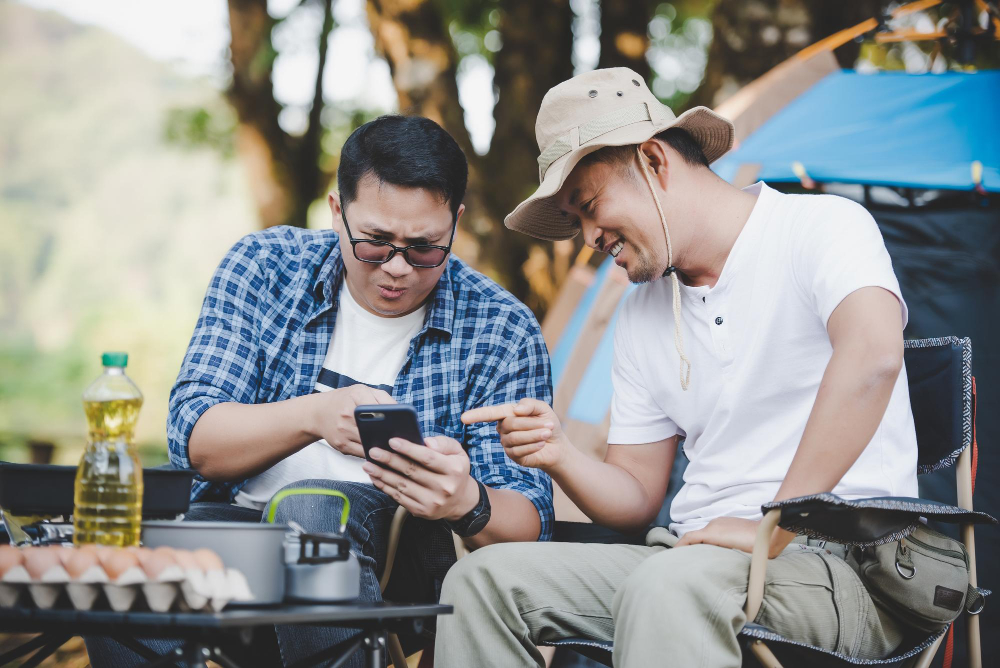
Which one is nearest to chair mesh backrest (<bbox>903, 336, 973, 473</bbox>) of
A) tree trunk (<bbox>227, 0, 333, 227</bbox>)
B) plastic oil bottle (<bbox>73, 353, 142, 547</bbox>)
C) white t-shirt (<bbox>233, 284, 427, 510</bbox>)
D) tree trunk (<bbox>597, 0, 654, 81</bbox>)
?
white t-shirt (<bbox>233, 284, 427, 510</bbox>)

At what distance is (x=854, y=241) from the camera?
1.88 metres

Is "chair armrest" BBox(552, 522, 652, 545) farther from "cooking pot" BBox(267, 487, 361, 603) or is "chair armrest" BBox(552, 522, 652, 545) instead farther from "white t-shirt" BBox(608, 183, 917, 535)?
"cooking pot" BBox(267, 487, 361, 603)

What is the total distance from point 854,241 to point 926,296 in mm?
1448

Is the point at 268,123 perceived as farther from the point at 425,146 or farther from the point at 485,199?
the point at 425,146

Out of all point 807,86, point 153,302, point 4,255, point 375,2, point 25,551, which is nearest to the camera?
point 25,551

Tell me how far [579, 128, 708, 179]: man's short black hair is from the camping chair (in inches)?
25.5

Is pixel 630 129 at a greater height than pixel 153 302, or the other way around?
pixel 630 129

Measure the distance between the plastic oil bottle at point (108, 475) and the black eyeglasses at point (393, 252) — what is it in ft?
2.46

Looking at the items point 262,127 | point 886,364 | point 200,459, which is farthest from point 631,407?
point 262,127

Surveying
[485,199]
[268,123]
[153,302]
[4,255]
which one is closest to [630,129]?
[485,199]

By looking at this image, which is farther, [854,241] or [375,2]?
[375,2]

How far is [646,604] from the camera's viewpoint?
158cm

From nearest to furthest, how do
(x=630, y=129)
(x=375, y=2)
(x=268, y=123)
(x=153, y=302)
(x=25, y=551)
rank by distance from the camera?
(x=25, y=551) < (x=630, y=129) < (x=375, y=2) < (x=268, y=123) < (x=153, y=302)

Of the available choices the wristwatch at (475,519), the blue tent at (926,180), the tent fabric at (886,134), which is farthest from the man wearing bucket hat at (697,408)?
the tent fabric at (886,134)
